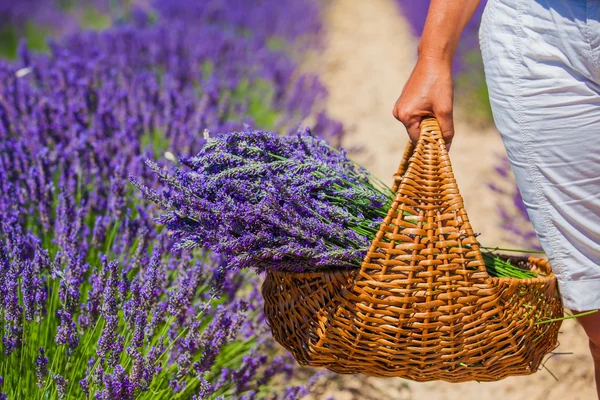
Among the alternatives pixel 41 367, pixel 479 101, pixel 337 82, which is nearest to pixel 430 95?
pixel 41 367

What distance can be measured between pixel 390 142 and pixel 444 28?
2609 mm

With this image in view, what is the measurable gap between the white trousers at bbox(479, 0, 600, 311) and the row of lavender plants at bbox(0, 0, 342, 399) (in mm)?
707

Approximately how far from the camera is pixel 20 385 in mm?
1463

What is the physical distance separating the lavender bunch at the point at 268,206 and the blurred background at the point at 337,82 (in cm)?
90

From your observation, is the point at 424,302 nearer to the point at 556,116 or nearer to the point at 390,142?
the point at 556,116

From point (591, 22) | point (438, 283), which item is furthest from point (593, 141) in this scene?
point (438, 283)

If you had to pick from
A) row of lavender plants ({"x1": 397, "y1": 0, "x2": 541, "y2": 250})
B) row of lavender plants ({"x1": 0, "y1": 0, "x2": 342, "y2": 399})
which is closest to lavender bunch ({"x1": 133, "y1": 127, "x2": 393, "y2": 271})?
row of lavender plants ({"x1": 0, "y1": 0, "x2": 342, "y2": 399})

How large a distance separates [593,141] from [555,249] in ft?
0.80

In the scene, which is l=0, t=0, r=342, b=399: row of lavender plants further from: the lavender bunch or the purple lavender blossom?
the lavender bunch

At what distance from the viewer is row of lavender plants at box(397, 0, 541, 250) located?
311 centimetres

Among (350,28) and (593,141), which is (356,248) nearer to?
(593,141)

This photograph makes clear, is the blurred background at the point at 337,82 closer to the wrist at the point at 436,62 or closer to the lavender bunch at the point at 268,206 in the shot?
the lavender bunch at the point at 268,206

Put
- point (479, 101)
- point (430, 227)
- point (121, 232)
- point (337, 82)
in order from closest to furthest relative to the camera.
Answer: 1. point (430, 227)
2. point (121, 232)
3. point (479, 101)
4. point (337, 82)

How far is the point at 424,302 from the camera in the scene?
4.35 feet
